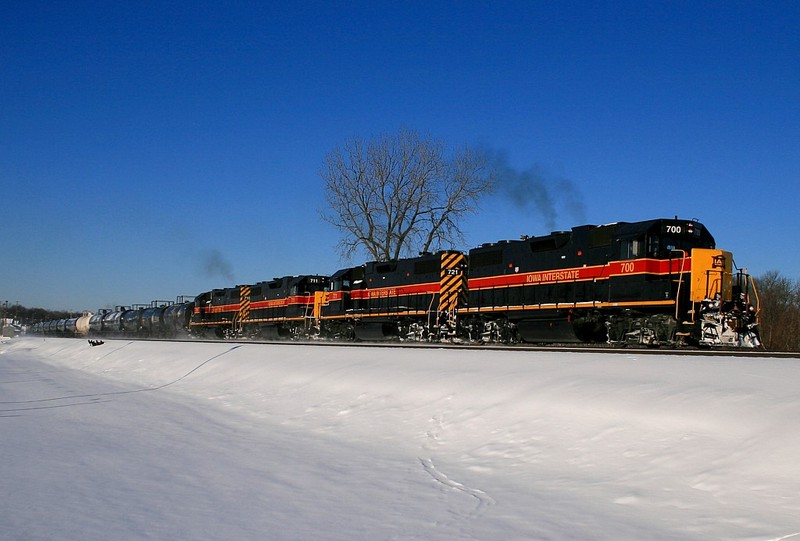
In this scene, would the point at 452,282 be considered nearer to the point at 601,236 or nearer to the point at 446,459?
the point at 601,236

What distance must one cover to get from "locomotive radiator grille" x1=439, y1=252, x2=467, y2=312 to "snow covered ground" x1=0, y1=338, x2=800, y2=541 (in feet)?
40.6

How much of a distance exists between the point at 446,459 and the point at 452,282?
17.1 m

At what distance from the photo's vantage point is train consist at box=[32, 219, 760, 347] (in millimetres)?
16109

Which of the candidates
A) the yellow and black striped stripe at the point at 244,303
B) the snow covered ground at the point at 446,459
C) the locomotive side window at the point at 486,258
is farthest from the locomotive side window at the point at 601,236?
the yellow and black striped stripe at the point at 244,303

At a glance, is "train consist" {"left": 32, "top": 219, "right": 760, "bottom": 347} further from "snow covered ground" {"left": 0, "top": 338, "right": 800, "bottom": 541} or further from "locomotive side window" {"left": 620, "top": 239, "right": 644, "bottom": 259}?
"snow covered ground" {"left": 0, "top": 338, "right": 800, "bottom": 541}

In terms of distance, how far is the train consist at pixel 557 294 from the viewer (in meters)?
16.1

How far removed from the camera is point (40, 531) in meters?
4.36

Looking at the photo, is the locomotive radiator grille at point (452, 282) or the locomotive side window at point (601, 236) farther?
the locomotive radiator grille at point (452, 282)

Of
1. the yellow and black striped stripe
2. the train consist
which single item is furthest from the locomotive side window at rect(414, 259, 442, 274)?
the yellow and black striped stripe

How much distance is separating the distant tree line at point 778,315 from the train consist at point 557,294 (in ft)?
29.3

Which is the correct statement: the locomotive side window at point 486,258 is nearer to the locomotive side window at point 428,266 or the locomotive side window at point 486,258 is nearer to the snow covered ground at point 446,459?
the locomotive side window at point 428,266

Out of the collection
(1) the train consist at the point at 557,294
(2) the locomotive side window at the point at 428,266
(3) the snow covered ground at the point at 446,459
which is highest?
(2) the locomotive side window at the point at 428,266

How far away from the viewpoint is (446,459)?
7.22 meters

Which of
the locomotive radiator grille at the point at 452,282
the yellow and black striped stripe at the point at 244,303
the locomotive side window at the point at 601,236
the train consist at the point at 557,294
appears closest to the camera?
the train consist at the point at 557,294
